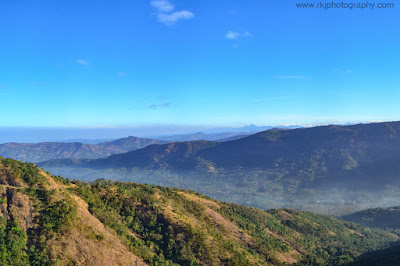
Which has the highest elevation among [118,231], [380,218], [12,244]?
[12,244]

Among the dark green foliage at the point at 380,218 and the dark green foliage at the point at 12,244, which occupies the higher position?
the dark green foliage at the point at 12,244

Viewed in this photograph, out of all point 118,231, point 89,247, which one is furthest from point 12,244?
point 118,231

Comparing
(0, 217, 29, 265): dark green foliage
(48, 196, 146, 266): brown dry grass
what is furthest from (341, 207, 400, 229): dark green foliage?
(0, 217, 29, 265): dark green foliage

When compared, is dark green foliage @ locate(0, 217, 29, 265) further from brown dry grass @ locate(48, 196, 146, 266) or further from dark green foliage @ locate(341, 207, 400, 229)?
dark green foliage @ locate(341, 207, 400, 229)

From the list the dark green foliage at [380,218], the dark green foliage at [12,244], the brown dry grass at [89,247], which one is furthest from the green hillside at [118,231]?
the dark green foliage at [380,218]

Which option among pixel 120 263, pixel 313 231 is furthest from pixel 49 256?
pixel 313 231

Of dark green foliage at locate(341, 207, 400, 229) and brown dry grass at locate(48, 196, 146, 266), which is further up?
brown dry grass at locate(48, 196, 146, 266)

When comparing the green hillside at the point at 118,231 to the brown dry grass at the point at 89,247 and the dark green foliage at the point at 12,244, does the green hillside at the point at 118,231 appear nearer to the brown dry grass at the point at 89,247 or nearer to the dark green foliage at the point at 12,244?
the brown dry grass at the point at 89,247

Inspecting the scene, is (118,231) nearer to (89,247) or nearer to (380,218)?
(89,247)

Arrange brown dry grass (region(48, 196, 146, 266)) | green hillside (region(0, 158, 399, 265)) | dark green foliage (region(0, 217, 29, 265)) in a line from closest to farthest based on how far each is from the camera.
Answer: dark green foliage (region(0, 217, 29, 265)) < brown dry grass (region(48, 196, 146, 266)) < green hillside (region(0, 158, 399, 265))
